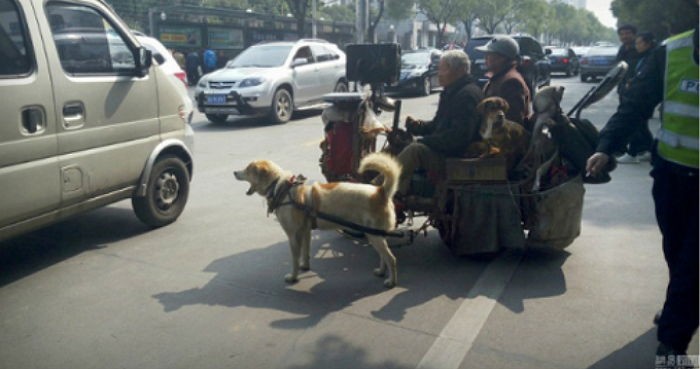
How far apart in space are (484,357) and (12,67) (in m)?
3.62

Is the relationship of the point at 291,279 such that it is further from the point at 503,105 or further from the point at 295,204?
the point at 503,105

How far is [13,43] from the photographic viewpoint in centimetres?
394

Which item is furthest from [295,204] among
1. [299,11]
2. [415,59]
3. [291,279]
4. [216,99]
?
[299,11]

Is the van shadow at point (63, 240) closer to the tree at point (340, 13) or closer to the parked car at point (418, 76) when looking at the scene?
the parked car at point (418, 76)

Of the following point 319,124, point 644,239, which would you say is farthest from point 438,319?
point 319,124

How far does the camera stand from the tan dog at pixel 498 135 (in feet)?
14.7

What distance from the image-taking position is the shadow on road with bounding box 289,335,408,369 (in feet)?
10.2

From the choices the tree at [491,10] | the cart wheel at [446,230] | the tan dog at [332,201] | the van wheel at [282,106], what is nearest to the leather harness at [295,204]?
the tan dog at [332,201]

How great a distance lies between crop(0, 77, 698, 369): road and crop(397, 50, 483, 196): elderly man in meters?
0.80

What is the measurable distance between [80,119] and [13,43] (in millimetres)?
730

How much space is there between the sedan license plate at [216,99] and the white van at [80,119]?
640 cm

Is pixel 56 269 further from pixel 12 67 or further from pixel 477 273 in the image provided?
pixel 477 273

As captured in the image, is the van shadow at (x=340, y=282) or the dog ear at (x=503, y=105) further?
the dog ear at (x=503, y=105)

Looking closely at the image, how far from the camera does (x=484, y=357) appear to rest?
3.21 meters
